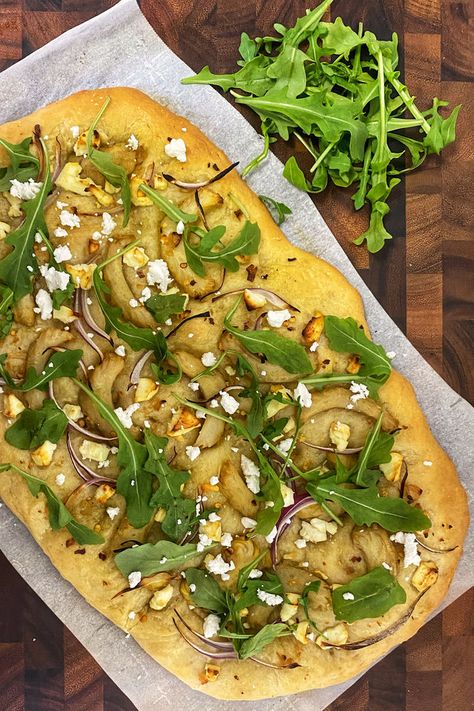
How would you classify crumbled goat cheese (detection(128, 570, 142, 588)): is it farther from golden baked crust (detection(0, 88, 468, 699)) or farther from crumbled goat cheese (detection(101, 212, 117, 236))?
crumbled goat cheese (detection(101, 212, 117, 236))

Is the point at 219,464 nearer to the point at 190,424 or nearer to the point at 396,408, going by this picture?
the point at 190,424

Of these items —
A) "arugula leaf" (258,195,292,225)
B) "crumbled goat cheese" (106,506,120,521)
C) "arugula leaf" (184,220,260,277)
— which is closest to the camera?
"arugula leaf" (184,220,260,277)

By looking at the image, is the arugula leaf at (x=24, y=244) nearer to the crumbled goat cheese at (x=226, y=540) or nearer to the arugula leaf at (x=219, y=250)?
the arugula leaf at (x=219, y=250)

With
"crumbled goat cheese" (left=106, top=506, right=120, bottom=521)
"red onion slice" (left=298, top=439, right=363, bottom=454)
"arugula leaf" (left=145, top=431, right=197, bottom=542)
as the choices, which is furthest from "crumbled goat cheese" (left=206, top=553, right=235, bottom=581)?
"red onion slice" (left=298, top=439, right=363, bottom=454)

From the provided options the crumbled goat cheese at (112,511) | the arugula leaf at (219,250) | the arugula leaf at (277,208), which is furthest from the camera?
the arugula leaf at (277,208)

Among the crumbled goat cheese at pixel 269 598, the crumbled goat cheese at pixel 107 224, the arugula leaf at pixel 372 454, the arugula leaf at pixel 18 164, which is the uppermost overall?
the arugula leaf at pixel 18 164

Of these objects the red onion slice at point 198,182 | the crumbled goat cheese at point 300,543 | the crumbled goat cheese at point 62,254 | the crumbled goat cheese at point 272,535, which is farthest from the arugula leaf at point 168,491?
the red onion slice at point 198,182

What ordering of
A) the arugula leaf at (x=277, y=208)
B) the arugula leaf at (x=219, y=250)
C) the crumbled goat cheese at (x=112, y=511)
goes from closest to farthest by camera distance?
the arugula leaf at (x=219, y=250) < the crumbled goat cheese at (x=112, y=511) < the arugula leaf at (x=277, y=208)
